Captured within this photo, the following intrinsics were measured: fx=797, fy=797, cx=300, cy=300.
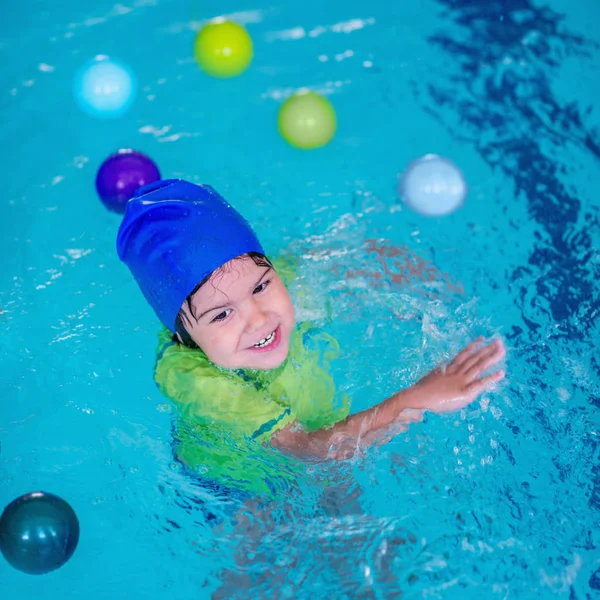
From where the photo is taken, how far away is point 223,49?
173 inches

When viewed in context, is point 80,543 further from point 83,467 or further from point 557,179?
point 557,179

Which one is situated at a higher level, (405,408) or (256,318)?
(256,318)

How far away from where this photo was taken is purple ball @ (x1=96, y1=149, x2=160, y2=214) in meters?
3.66

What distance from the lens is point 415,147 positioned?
416cm

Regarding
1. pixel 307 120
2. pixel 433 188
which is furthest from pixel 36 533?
pixel 307 120

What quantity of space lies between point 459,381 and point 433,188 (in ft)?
4.49

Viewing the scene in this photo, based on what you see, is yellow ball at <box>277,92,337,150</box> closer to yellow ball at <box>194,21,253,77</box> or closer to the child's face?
yellow ball at <box>194,21,253,77</box>

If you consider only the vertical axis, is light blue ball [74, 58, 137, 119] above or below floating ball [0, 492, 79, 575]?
above

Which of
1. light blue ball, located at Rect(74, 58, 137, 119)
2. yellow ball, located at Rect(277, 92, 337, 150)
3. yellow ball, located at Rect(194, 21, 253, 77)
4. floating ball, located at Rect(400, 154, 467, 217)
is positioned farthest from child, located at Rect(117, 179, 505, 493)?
yellow ball, located at Rect(194, 21, 253, 77)

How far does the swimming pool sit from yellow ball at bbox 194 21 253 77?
0.08 m

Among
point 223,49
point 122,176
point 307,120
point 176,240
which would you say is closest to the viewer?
point 176,240

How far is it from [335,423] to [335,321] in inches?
22.7

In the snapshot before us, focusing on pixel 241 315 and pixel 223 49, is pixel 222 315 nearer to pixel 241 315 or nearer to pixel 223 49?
pixel 241 315

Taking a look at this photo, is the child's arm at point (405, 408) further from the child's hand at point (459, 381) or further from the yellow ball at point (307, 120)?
the yellow ball at point (307, 120)
